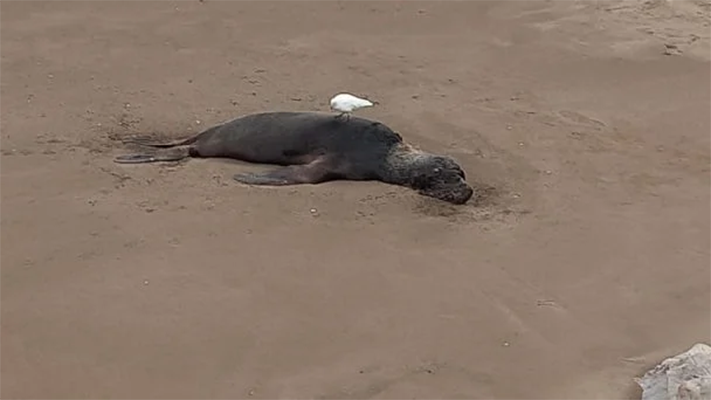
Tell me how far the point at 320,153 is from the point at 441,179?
63 cm

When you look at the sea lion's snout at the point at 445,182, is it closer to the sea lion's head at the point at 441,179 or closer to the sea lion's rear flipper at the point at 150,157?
the sea lion's head at the point at 441,179

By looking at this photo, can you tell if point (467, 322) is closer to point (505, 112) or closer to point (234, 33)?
point (505, 112)

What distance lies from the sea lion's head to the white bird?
100 cm

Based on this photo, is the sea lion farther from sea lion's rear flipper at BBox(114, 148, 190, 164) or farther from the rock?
the rock

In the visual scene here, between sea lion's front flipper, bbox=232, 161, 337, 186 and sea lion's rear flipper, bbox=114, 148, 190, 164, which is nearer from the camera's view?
sea lion's front flipper, bbox=232, 161, 337, 186

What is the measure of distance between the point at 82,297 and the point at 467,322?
4.57 ft

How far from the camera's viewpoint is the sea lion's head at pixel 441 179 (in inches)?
195

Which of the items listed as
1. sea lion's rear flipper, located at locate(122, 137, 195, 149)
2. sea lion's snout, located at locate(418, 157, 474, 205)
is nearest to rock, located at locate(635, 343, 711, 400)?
sea lion's snout, located at locate(418, 157, 474, 205)

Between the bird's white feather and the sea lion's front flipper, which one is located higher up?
the bird's white feather

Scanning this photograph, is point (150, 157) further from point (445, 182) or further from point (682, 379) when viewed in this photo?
point (682, 379)

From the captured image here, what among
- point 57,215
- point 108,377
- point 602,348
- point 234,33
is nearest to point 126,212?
point 57,215

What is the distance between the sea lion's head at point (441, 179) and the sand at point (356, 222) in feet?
0.23

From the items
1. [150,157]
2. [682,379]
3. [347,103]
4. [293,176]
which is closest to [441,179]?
[293,176]

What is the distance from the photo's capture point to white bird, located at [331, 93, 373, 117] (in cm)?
605
